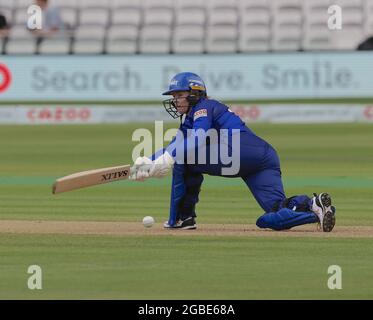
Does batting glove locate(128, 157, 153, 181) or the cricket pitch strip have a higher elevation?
batting glove locate(128, 157, 153, 181)

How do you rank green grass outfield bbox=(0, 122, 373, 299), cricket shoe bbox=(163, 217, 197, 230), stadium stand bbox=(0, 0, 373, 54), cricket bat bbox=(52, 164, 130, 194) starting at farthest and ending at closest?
stadium stand bbox=(0, 0, 373, 54)
cricket shoe bbox=(163, 217, 197, 230)
cricket bat bbox=(52, 164, 130, 194)
green grass outfield bbox=(0, 122, 373, 299)

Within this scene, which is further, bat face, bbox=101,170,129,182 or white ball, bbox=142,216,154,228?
white ball, bbox=142,216,154,228

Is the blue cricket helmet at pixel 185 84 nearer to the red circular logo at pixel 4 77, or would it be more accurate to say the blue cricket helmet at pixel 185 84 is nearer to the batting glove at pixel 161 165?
the batting glove at pixel 161 165

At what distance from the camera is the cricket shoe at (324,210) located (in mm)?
10172

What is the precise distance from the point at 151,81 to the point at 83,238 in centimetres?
1482

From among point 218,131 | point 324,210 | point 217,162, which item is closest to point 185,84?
point 218,131

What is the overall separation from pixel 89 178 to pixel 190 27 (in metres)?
17.0

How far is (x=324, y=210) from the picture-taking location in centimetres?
1027

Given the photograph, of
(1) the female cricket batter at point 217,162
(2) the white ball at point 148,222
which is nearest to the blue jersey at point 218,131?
(1) the female cricket batter at point 217,162

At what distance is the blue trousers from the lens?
1042cm

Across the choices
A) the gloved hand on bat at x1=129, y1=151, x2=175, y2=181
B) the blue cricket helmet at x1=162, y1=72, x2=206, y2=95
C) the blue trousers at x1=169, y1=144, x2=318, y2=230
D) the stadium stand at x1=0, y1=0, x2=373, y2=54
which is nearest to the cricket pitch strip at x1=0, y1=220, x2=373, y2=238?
the blue trousers at x1=169, y1=144, x2=318, y2=230

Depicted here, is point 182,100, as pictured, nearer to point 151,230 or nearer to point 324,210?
point 151,230

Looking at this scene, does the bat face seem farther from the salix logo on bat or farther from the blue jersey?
the blue jersey

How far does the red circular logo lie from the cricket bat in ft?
47.8
